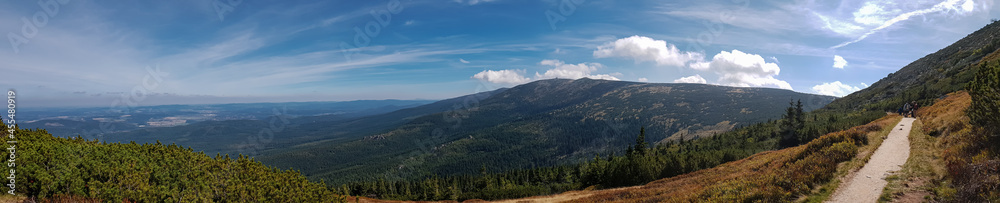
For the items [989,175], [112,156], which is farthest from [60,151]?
[989,175]

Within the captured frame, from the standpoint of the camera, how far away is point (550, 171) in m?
130

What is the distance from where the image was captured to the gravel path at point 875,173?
1690cm

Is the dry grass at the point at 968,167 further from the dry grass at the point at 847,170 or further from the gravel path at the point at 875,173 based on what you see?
the dry grass at the point at 847,170

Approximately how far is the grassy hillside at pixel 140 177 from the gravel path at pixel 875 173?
25905 millimetres

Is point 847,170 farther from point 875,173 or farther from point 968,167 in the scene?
point 968,167

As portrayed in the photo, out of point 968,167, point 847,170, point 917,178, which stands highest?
point 968,167

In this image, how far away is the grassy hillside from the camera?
1270 centimetres

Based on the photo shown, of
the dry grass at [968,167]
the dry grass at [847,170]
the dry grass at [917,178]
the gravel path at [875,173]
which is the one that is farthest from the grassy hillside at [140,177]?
the dry grass at [968,167]

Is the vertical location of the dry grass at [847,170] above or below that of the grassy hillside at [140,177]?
below

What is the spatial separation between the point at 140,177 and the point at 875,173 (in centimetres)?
3642

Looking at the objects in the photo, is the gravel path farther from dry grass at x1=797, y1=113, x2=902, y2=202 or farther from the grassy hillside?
the grassy hillside

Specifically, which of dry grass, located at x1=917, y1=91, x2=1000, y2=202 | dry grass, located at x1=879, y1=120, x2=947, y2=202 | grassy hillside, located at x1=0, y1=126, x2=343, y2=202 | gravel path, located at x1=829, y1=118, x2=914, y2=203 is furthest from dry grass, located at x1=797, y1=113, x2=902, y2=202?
grassy hillside, located at x1=0, y1=126, x2=343, y2=202

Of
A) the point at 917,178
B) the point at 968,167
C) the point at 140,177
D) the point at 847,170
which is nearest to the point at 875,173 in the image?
the point at 847,170

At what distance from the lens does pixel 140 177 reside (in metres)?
13.2
